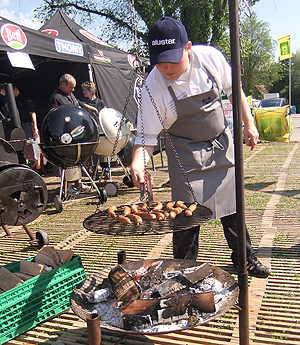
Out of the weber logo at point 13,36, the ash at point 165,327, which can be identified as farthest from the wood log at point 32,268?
the weber logo at point 13,36

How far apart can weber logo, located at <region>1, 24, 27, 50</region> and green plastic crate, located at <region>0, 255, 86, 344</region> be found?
17.5 ft

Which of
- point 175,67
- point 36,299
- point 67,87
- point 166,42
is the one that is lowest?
point 36,299

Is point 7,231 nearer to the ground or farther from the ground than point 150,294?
nearer to the ground

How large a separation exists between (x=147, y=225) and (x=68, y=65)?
9.18 meters

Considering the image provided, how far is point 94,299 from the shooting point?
7.74ft

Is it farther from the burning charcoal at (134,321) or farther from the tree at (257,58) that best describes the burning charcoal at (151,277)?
Result: the tree at (257,58)

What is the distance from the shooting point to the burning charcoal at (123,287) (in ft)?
7.47

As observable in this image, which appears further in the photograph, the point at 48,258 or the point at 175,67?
the point at 48,258

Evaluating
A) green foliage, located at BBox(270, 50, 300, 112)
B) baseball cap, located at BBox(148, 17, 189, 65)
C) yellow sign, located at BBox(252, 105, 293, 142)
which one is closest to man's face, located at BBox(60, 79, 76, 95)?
baseball cap, located at BBox(148, 17, 189, 65)

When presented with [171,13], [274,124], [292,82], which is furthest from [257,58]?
[274,124]

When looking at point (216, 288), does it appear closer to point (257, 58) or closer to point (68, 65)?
point (68, 65)

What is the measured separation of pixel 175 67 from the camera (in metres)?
2.46

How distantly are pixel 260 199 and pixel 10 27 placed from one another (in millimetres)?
5543

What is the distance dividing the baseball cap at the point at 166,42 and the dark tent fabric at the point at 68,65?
5.77 meters
